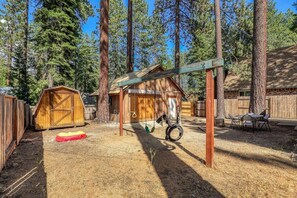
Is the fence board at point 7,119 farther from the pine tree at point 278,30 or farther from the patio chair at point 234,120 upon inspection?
the pine tree at point 278,30

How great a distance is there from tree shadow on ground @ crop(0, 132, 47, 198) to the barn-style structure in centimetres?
703

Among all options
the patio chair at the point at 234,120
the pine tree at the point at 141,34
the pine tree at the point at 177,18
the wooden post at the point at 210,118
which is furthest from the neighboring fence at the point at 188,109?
the wooden post at the point at 210,118

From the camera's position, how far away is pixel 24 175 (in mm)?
3609

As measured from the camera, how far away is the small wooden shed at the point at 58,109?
8703 millimetres

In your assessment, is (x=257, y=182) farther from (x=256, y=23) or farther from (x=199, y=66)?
(x=256, y=23)

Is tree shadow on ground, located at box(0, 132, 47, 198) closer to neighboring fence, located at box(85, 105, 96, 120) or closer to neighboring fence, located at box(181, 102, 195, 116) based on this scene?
neighboring fence, located at box(85, 105, 96, 120)

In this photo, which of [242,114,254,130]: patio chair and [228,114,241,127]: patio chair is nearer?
[242,114,254,130]: patio chair

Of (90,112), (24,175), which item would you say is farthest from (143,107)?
(24,175)

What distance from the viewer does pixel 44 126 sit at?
28.9ft

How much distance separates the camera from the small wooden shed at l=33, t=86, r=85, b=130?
8703 mm

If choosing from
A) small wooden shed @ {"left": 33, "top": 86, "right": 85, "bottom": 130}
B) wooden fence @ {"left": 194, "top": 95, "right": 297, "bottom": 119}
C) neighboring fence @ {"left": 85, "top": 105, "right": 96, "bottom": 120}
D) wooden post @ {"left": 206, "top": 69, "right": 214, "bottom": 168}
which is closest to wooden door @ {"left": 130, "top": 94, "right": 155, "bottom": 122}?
small wooden shed @ {"left": 33, "top": 86, "right": 85, "bottom": 130}

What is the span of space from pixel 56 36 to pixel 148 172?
14.9 metres

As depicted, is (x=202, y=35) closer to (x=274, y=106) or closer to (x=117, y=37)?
(x=274, y=106)

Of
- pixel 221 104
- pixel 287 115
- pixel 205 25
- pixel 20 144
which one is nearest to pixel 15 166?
pixel 20 144
